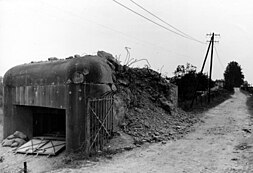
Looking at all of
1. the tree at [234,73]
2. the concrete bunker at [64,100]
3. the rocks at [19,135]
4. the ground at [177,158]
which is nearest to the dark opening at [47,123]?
the concrete bunker at [64,100]

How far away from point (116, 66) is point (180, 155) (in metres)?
5.42

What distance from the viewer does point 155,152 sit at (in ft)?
27.1

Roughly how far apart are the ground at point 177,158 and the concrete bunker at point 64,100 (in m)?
1.17

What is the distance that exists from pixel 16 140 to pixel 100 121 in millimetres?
3943

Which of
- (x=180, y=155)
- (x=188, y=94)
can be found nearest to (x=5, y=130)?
(x=180, y=155)

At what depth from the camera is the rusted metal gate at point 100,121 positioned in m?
8.38

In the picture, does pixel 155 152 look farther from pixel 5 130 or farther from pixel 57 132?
pixel 5 130

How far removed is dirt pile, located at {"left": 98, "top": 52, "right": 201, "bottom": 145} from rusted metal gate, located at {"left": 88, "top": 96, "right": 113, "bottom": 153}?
0.87 metres

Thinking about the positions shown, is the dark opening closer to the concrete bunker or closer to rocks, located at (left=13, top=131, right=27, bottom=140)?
the concrete bunker

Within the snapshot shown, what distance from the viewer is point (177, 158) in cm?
749

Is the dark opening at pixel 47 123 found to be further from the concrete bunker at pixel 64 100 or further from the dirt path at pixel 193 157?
the dirt path at pixel 193 157

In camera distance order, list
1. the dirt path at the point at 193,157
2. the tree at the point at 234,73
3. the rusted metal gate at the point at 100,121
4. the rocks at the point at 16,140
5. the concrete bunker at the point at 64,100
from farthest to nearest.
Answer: the tree at the point at 234,73
the rocks at the point at 16,140
the rusted metal gate at the point at 100,121
the concrete bunker at the point at 64,100
the dirt path at the point at 193,157

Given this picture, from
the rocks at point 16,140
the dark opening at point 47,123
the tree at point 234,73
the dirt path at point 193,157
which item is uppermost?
the tree at point 234,73

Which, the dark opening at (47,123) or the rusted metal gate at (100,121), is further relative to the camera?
the dark opening at (47,123)
